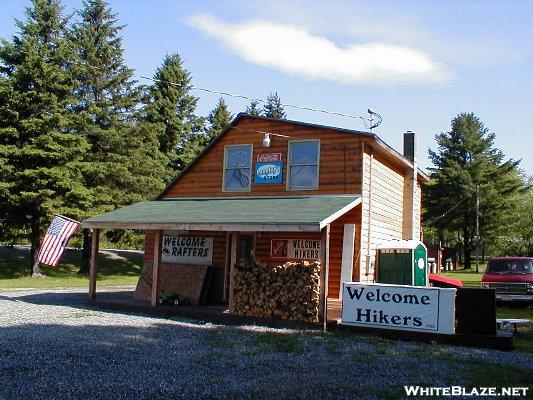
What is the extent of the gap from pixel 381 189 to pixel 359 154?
1.91 meters

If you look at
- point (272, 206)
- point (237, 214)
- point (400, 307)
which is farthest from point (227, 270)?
point (400, 307)

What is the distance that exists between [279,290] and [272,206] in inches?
112

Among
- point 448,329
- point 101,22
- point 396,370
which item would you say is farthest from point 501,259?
point 101,22

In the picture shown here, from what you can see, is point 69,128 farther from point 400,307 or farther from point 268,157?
point 400,307

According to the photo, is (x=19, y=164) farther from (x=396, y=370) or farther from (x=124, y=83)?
(x=396, y=370)

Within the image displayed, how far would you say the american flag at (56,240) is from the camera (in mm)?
16375

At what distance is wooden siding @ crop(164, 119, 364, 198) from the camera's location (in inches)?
627

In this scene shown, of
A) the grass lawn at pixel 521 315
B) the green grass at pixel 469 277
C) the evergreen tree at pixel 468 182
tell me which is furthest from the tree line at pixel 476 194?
the grass lawn at pixel 521 315

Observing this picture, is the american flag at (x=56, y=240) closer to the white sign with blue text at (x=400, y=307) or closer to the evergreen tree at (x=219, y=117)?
the white sign with blue text at (x=400, y=307)

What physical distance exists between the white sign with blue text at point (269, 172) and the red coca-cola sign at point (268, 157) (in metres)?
0.10

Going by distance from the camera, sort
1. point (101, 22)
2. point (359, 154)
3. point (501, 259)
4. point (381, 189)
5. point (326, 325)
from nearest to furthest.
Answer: point (326, 325) → point (359, 154) → point (381, 189) → point (501, 259) → point (101, 22)

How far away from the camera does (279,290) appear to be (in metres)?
13.6

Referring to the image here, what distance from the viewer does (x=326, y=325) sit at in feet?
41.2

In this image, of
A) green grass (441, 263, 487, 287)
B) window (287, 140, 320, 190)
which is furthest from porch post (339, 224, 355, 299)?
green grass (441, 263, 487, 287)
